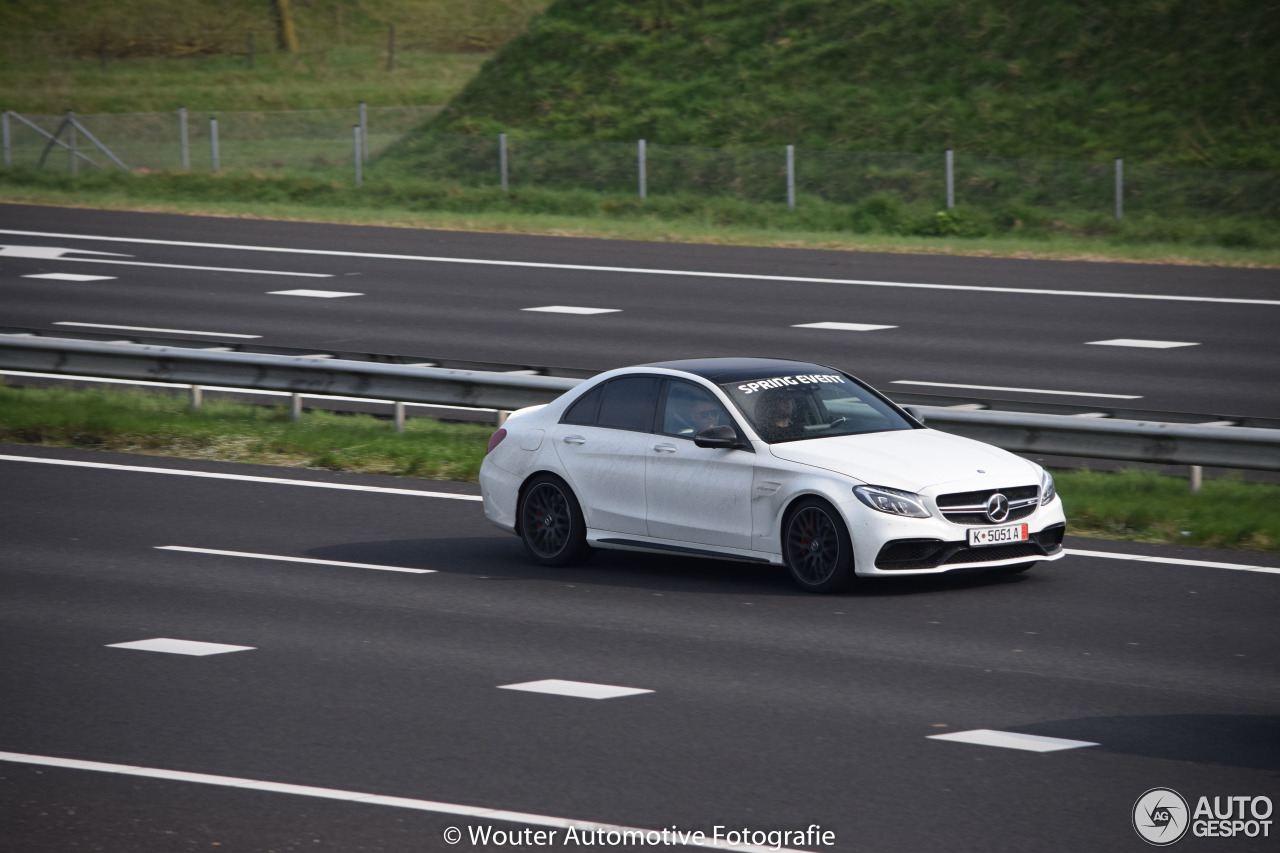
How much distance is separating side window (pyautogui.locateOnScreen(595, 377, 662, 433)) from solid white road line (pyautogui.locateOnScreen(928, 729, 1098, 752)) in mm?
4584

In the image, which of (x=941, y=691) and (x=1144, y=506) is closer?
(x=941, y=691)

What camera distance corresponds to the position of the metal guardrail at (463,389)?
14.1 m

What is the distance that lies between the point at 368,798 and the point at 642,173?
31.9 metres

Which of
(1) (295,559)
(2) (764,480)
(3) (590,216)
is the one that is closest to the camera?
(2) (764,480)

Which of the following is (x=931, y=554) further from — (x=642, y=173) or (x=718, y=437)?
(x=642, y=173)

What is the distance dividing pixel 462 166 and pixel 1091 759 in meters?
35.2

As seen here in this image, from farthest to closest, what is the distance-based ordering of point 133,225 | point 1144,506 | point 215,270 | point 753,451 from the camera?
point 133,225
point 215,270
point 1144,506
point 753,451

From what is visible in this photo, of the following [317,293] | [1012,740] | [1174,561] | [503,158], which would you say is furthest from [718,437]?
[503,158]

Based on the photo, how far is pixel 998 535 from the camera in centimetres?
1154

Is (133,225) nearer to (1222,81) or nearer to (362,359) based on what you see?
(362,359)

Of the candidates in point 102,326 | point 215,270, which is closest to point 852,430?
point 102,326

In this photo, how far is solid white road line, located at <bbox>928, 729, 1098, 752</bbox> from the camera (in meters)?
8.21

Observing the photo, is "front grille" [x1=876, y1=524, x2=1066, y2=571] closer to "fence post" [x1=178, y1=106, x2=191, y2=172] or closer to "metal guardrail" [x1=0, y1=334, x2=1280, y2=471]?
"metal guardrail" [x1=0, y1=334, x2=1280, y2=471]

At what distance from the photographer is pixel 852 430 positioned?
40.7 ft
